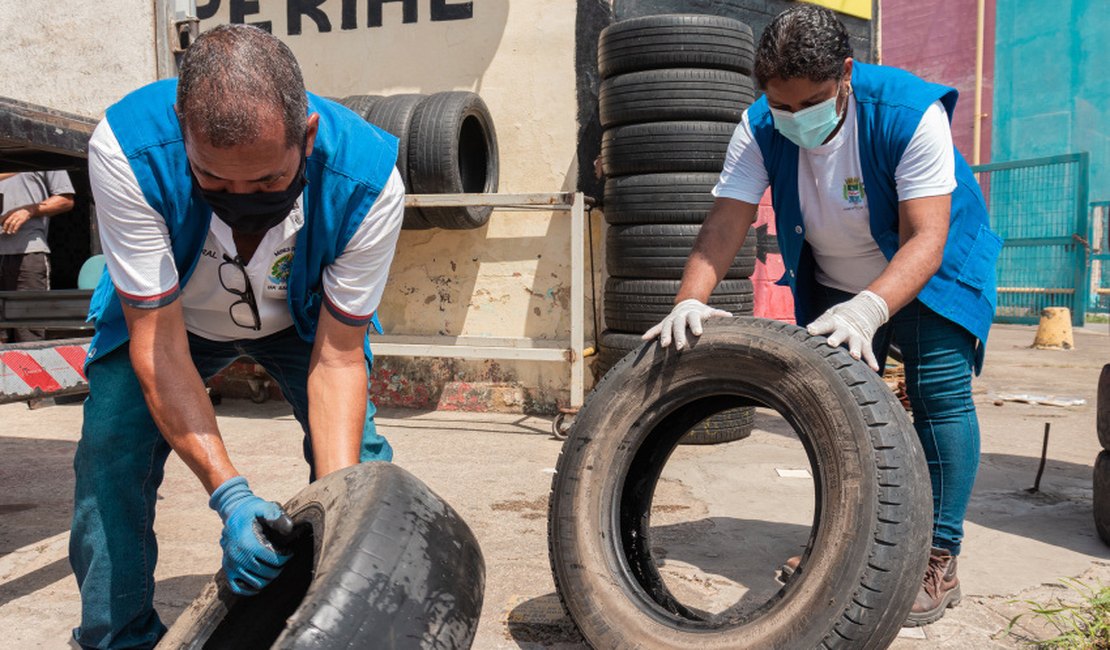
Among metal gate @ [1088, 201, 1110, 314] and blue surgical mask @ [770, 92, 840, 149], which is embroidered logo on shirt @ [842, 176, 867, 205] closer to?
blue surgical mask @ [770, 92, 840, 149]

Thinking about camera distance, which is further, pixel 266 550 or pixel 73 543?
pixel 73 543

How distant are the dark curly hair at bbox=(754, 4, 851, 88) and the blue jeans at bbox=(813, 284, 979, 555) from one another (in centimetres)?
74

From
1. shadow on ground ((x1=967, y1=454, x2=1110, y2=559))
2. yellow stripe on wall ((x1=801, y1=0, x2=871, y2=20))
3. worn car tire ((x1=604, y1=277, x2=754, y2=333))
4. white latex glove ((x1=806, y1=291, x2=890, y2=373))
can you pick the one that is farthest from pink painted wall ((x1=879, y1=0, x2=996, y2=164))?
white latex glove ((x1=806, y1=291, x2=890, y2=373))

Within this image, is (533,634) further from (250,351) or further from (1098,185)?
(1098,185)

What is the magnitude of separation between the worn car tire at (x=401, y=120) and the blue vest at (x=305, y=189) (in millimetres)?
3266

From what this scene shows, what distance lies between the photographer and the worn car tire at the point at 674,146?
4.86 metres

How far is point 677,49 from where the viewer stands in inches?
191

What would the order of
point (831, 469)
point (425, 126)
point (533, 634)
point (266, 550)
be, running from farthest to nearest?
point (425, 126)
point (533, 634)
point (831, 469)
point (266, 550)

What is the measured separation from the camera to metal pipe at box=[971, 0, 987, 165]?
49.9 ft

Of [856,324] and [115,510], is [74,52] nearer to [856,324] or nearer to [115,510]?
[115,510]

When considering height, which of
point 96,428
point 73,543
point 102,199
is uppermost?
point 102,199

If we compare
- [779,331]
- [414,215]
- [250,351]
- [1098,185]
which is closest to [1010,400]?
[414,215]

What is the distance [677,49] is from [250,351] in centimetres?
333

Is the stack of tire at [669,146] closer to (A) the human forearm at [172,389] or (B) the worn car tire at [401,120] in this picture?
(B) the worn car tire at [401,120]
